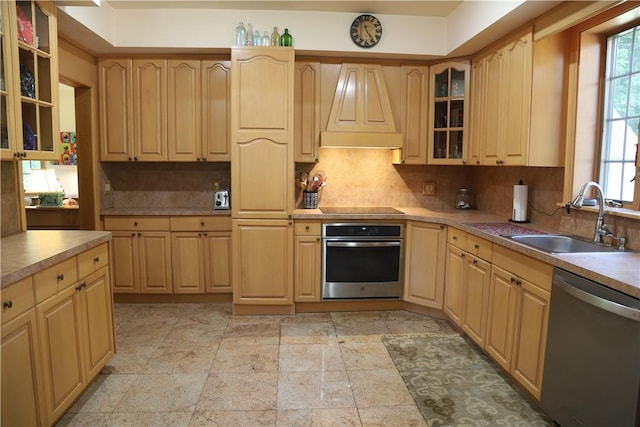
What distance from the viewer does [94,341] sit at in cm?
238

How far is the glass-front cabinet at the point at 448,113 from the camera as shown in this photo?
3.76 meters

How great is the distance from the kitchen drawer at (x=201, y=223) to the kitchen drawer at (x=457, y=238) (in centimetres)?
200

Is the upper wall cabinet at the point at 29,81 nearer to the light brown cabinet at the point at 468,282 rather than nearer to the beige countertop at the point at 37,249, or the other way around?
the beige countertop at the point at 37,249

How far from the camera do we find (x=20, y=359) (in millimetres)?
1731

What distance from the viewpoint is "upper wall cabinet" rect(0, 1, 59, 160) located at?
2.16m

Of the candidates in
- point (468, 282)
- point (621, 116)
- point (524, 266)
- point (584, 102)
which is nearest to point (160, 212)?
point (468, 282)

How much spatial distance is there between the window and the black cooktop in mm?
1616

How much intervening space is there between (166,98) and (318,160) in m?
1.54

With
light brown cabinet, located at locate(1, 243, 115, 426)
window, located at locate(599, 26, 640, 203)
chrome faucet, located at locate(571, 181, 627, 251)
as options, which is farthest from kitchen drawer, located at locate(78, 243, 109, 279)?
window, located at locate(599, 26, 640, 203)

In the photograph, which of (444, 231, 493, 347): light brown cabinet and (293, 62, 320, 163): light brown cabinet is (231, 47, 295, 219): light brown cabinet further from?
(444, 231, 493, 347): light brown cabinet

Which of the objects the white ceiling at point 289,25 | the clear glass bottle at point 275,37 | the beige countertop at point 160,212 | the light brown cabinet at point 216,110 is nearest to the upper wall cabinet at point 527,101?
the white ceiling at point 289,25

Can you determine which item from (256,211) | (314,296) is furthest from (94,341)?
(314,296)

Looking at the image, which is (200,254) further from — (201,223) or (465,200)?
(465,200)

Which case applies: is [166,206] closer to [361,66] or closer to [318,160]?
[318,160]
